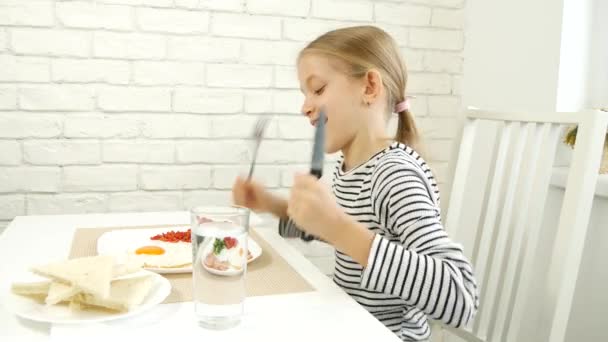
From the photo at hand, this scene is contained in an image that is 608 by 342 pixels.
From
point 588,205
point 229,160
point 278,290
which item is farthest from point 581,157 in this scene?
point 229,160

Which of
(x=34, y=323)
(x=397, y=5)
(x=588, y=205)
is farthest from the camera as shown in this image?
(x=397, y=5)

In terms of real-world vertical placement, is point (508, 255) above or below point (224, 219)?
below

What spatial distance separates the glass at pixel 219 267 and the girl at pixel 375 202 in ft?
0.46

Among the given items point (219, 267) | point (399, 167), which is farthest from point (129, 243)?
point (399, 167)

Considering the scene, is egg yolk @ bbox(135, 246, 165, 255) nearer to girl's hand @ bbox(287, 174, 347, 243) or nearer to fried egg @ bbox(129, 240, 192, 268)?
fried egg @ bbox(129, 240, 192, 268)

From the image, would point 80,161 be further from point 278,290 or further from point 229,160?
point 278,290

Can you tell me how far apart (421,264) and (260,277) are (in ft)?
0.79

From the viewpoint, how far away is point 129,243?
3.21 ft

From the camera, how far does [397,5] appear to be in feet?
5.73

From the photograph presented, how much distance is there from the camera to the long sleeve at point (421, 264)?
2.63ft

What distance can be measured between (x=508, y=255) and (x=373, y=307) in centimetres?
32

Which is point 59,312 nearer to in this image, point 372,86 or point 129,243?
point 129,243

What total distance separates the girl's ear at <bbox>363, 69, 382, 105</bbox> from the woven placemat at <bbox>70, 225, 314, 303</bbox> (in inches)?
13.4

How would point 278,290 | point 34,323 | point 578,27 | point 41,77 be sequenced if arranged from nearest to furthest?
→ point 34,323 → point 278,290 → point 41,77 → point 578,27
